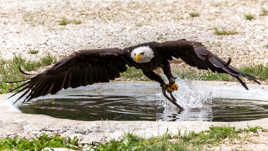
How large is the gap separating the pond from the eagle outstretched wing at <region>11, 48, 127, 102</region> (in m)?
0.40

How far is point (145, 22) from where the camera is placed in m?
16.6

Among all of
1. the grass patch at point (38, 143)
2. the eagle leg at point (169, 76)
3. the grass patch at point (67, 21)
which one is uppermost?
the grass patch at point (67, 21)

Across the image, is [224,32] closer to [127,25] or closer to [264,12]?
[264,12]

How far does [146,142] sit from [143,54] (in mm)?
2073

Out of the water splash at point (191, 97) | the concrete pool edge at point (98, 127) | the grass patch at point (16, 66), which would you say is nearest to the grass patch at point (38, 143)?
the concrete pool edge at point (98, 127)

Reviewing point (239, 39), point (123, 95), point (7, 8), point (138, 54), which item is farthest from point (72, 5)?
point (138, 54)

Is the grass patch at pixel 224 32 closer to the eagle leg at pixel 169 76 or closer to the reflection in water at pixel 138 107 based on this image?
the reflection in water at pixel 138 107

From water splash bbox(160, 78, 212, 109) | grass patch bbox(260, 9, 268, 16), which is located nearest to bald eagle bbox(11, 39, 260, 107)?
water splash bbox(160, 78, 212, 109)

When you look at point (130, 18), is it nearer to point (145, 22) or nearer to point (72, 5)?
point (145, 22)

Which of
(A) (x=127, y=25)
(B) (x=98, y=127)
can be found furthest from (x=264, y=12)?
(B) (x=98, y=127)

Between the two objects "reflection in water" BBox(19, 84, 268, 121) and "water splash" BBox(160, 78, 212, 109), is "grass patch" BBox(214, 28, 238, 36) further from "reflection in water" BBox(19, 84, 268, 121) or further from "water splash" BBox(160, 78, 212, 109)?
"reflection in water" BBox(19, 84, 268, 121)

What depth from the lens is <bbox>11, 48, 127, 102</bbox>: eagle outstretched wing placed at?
7.03 metres

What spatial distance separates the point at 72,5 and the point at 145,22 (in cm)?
345

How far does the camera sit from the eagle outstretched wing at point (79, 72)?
7031mm
